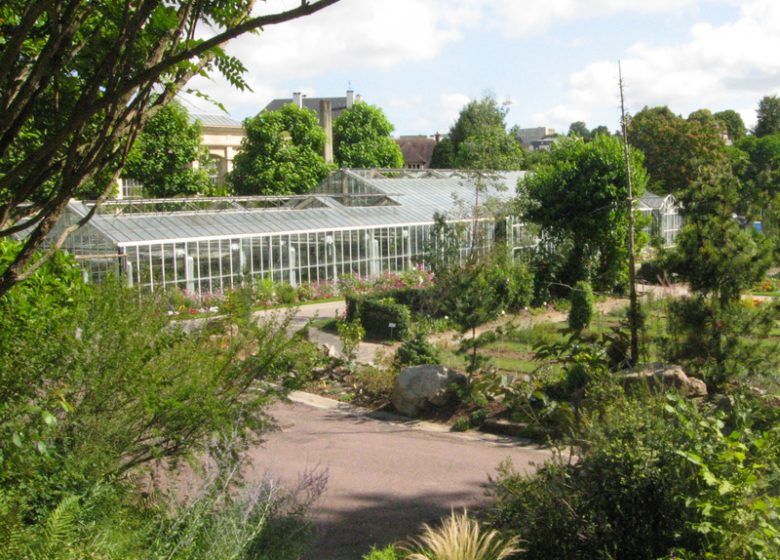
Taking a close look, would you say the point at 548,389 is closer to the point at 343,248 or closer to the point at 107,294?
the point at 107,294

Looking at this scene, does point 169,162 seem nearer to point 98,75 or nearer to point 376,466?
point 376,466

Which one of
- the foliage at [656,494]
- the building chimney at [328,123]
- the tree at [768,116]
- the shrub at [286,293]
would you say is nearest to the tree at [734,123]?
the tree at [768,116]

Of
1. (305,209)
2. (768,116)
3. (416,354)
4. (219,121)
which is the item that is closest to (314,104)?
(219,121)

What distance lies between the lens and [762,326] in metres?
10.2

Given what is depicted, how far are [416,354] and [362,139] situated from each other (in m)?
38.0

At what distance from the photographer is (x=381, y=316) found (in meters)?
17.9

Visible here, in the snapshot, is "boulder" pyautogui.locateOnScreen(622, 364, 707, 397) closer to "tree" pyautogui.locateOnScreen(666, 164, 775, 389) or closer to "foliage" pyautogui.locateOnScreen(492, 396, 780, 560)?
"tree" pyautogui.locateOnScreen(666, 164, 775, 389)

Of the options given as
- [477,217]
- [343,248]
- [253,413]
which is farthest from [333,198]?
[253,413]

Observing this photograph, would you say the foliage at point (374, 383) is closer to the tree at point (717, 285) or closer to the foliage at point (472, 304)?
the foliage at point (472, 304)

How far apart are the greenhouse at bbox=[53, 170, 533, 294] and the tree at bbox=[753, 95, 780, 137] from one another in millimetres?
43344

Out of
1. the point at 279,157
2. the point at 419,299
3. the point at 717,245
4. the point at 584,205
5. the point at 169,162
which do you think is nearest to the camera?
the point at 717,245

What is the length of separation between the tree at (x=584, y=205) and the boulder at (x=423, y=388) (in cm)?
1065

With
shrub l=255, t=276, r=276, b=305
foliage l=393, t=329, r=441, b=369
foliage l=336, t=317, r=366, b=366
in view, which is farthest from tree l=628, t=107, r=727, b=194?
foliage l=393, t=329, r=441, b=369

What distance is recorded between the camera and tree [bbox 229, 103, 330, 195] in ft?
125
